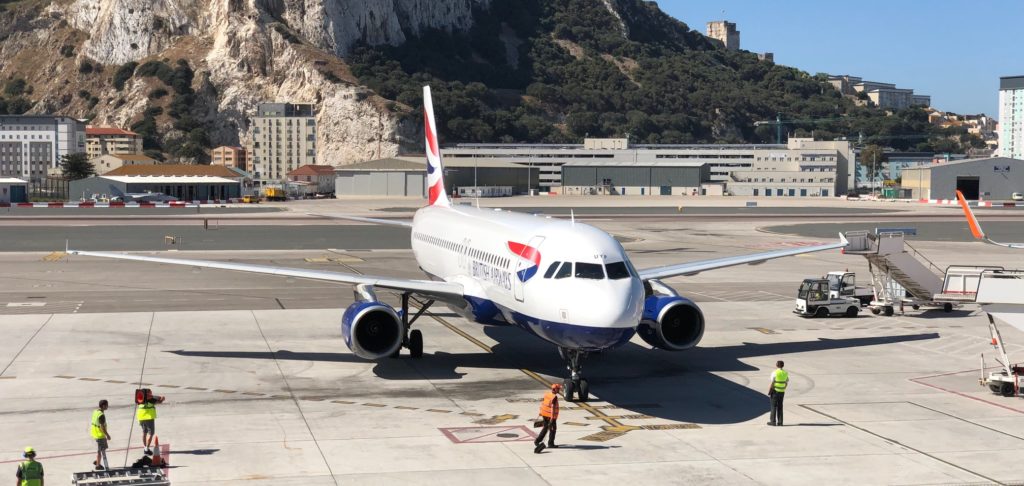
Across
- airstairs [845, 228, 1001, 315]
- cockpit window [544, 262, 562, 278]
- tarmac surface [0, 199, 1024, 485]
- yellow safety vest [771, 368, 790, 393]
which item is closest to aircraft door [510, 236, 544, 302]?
cockpit window [544, 262, 562, 278]

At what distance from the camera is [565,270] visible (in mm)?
27672

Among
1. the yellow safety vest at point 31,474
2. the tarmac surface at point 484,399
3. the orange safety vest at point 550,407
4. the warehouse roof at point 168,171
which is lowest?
the tarmac surface at point 484,399

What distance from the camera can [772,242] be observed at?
89375 millimetres

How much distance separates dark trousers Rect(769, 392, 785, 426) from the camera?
86.3 ft

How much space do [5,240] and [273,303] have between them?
46.7 m

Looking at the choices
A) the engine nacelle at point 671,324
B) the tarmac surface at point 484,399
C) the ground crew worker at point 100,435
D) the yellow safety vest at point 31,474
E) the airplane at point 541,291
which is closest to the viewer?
the yellow safety vest at point 31,474

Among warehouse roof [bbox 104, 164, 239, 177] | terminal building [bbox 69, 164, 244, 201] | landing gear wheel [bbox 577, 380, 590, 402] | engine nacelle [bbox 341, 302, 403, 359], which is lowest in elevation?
landing gear wheel [bbox 577, 380, 590, 402]

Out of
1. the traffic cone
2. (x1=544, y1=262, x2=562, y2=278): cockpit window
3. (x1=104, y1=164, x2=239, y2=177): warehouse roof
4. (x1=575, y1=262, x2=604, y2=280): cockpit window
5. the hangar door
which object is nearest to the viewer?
the traffic cone

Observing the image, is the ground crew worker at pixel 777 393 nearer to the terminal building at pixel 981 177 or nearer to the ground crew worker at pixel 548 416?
the ground crew worker at pixel 548 416

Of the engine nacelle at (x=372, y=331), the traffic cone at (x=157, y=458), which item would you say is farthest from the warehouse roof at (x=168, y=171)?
the traffic cone at (x=157, y=458)

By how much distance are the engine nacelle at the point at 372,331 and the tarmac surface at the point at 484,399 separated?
965 millimetres

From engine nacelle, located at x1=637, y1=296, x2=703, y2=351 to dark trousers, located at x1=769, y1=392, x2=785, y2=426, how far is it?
17.9 feet

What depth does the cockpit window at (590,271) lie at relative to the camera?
27266 millimetres

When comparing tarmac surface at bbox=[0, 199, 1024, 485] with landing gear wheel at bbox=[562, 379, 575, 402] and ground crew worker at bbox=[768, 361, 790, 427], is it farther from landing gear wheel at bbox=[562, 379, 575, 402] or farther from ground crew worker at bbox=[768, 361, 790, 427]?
landing gear wheel at bbox=[562, 379, 575, 402]
